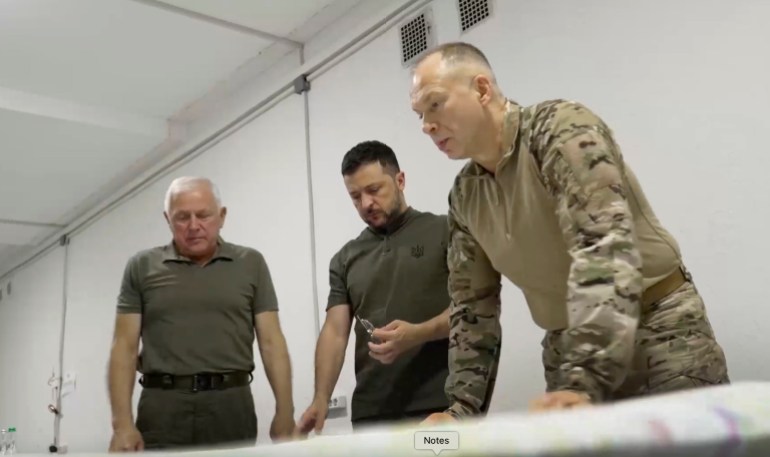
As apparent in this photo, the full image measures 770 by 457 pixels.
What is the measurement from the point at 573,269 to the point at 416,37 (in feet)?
5.16

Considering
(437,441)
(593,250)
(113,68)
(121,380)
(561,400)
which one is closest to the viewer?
(437,441)

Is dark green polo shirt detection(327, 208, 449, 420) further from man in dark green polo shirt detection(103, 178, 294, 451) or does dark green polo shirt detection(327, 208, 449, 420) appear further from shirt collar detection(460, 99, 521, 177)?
shirt collar detection(460, 99, 521, 177)

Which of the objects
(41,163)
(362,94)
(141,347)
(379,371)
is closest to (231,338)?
(141,347)

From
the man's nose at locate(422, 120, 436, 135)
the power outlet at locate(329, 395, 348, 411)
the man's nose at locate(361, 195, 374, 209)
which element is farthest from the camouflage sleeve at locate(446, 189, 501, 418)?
the power outlet at locate(329, 395, 348, 411)

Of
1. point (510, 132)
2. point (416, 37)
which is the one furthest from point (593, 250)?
point (416, 37)

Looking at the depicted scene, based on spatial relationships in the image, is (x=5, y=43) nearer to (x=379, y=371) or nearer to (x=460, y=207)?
(x=379, y=371)

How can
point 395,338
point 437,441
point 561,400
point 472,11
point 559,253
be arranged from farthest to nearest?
point 472,11, point 395,338, point 559,253, point 561,400, point 437,441

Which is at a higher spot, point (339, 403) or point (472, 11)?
point (472, 11)

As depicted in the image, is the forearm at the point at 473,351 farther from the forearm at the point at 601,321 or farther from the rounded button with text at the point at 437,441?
the rounded button with text at the point at 437,441

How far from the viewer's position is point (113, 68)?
9.11ft

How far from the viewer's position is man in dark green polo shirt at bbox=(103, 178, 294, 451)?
166cm

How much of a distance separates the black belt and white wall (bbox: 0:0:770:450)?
2.30 ft

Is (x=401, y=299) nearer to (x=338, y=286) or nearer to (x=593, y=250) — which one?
(x=338, y=286)

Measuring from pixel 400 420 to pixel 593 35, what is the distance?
1066 mm
